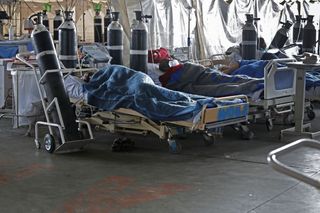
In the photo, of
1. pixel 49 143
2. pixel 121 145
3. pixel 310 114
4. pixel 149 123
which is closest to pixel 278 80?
pixel 310 114

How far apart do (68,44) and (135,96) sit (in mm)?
1669

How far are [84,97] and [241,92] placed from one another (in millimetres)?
2009

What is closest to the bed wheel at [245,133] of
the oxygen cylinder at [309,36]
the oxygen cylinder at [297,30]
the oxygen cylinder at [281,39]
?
the oxygen cylinder at [309,36]

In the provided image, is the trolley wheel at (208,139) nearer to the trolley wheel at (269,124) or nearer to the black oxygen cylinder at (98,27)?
the trolley wheel at (269,124)

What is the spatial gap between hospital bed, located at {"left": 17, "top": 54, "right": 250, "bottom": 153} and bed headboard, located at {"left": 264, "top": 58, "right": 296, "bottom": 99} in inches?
18.7

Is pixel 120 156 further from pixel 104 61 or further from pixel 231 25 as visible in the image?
pixel 231 25

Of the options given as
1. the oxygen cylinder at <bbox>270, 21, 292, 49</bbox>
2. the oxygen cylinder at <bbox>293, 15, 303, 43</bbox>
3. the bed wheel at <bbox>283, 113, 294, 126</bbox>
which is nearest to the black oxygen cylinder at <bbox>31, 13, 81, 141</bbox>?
the bed wheel at <bbox>283, 113, 294, 126</bbox>

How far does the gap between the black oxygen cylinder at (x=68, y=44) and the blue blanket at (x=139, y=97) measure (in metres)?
0.72

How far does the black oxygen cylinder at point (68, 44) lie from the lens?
7.29 meters

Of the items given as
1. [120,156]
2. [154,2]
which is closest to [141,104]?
[120,156]

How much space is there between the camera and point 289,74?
293 inches

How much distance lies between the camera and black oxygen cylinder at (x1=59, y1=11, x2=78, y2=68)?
23.9 ft

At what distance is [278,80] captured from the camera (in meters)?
7.21

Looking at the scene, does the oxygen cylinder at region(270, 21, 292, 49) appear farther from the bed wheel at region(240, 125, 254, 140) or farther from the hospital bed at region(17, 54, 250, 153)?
the hospital bed at region(17, 54, 250, 153)
